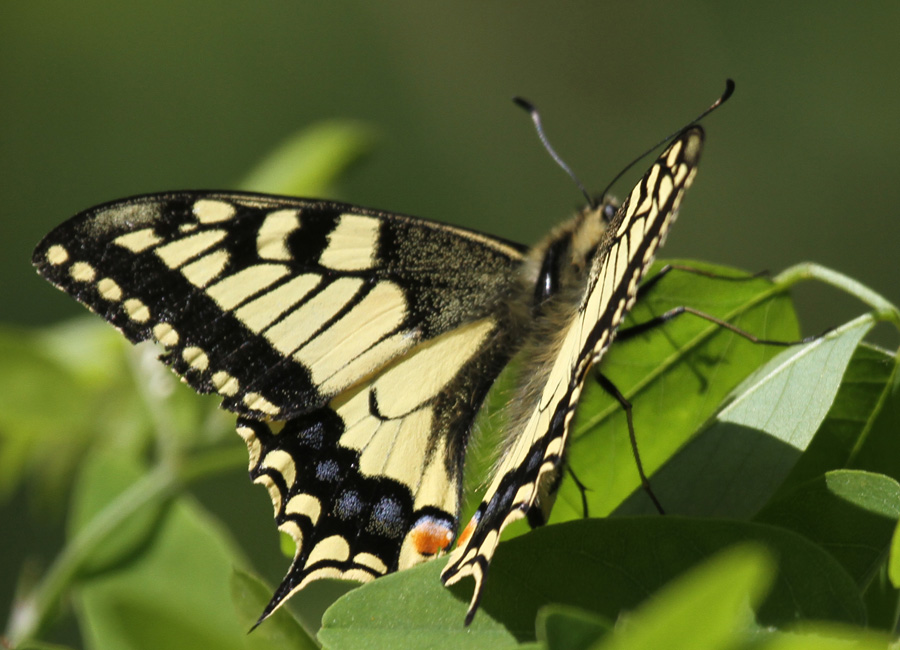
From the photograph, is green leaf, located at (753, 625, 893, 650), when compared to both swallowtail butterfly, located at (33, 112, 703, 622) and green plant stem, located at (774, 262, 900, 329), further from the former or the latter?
swallowtail butterfly, located at (33, 112, 703, 622)

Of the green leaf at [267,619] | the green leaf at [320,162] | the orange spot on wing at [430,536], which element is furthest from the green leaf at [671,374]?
the green leaf at [320,162]

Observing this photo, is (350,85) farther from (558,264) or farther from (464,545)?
(464,545)

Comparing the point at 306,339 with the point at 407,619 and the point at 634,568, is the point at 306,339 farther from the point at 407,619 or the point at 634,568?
the point at 634,568

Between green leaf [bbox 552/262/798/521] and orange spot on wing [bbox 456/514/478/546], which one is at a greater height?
orange spot on wing [bbox 456/514/478/546]

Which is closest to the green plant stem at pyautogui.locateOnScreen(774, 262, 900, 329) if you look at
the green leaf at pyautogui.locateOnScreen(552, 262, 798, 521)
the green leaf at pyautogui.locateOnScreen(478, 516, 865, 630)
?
the green leaf at pyautogui.locateOnScreen(552, 262, 798, 521)

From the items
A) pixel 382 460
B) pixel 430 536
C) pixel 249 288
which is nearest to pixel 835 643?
pixel 430 536

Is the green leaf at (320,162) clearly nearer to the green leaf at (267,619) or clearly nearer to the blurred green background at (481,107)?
the green leaf at (267,619)
